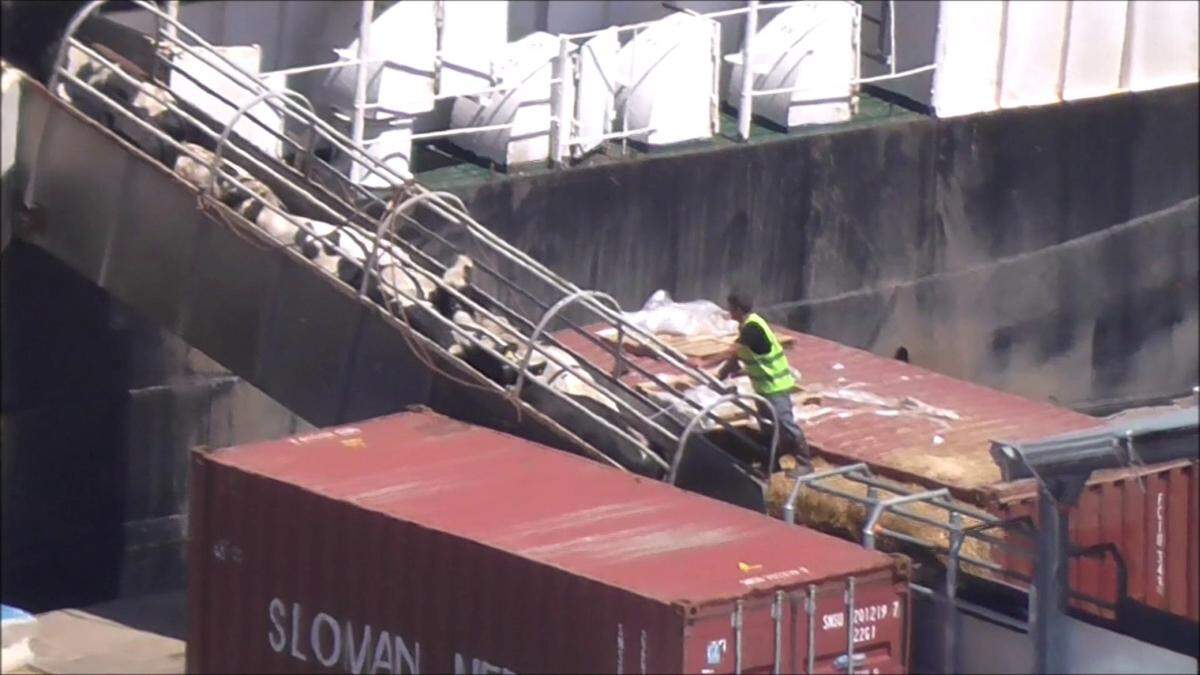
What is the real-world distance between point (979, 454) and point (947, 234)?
839 centimetres

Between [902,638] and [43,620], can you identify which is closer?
[902,638]

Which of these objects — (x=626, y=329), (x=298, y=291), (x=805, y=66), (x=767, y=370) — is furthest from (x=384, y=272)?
(x=805, y=66)

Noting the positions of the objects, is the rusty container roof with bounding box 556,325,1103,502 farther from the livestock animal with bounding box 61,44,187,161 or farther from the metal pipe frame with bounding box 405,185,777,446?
the livestock animal with bounding box 61,44,187,161

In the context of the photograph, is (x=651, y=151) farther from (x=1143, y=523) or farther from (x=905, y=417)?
(x=1143, y=523)

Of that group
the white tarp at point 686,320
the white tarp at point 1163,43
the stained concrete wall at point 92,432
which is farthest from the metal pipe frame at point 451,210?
the white tarp at point 1163,43

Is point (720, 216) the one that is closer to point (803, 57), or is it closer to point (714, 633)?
point (803, 57)

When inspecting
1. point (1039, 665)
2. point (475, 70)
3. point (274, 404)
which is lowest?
point (1039, 665)

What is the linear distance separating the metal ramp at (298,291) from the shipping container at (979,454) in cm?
105

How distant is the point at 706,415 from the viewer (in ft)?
46.4

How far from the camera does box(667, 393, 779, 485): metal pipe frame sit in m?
13.9

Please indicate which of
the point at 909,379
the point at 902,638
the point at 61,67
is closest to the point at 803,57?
the point at 909,379

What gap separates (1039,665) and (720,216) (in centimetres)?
960

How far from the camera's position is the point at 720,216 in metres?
20.4

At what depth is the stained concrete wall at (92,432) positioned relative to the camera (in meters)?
16.1
